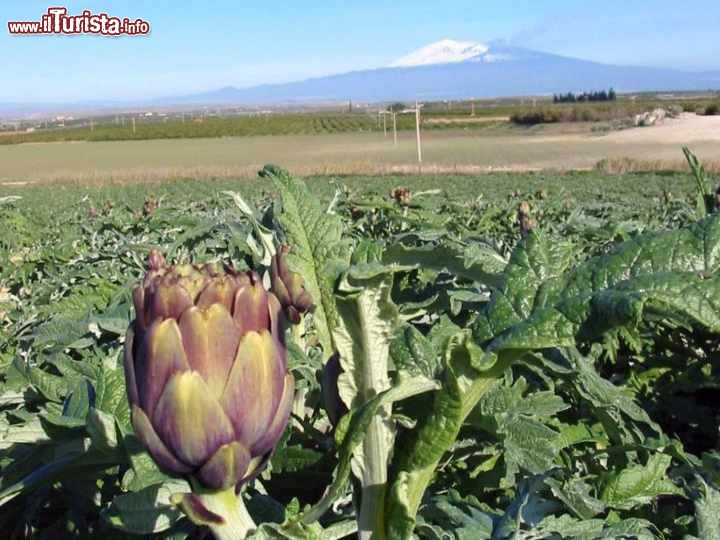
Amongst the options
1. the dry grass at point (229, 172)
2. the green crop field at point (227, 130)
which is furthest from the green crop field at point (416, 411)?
the green crop field at point (227, 130)

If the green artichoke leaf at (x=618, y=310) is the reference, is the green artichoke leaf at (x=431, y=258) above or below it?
above

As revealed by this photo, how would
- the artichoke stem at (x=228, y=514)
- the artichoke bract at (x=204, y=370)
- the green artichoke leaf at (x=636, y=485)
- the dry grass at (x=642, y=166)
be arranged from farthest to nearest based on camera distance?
1. the dry grass at (x=642, y=166)
2. the green artichoke leaf at (x=636, y=485)
3. the artichoke stem at (x=228, y=514)
4. the artichoke bract at (x=204, y=370)

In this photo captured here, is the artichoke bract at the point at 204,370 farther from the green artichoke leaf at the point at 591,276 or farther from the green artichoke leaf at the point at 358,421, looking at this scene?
the green artichoke leaf at the point at 591,276

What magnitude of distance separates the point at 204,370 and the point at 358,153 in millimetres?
41038

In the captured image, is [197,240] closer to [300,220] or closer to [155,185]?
[300,220]

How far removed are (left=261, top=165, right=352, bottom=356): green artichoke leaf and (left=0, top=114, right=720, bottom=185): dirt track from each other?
29.3m

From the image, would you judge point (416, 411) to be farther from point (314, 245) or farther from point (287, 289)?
point (287, 289)

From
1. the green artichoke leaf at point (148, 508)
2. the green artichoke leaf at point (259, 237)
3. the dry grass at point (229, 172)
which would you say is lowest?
the dry grass at point (229, 172)

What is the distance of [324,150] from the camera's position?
1720 inches

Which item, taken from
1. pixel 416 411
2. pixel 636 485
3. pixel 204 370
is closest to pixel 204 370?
pixel 204 370

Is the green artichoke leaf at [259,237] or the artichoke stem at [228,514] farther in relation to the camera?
the green artichoke leaf at [259,237]

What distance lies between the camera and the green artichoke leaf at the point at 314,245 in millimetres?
849

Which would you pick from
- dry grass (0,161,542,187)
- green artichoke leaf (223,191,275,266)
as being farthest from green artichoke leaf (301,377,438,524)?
dry grass (0,161,542,187)

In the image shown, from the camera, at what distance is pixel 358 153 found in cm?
4134
